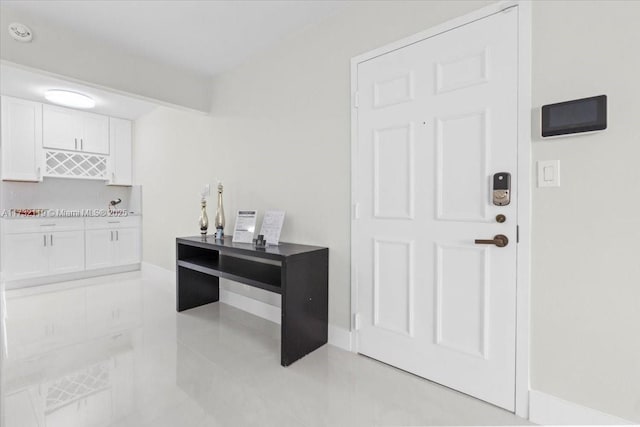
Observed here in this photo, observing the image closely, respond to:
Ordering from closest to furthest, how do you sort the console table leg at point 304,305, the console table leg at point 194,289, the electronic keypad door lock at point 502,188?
the electronic keypad door lock at point 502,188
the console table leg at point 304,305
the console table leg at point 194,289

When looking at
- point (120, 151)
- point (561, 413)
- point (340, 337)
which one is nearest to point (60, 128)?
point (120, 151)

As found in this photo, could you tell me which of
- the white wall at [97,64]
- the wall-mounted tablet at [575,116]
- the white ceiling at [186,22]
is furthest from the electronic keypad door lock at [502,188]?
the white wall at [97,64]

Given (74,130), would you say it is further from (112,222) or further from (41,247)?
(41,247)

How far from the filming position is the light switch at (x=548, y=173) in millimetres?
1488

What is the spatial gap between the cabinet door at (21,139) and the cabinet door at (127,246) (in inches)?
52.0

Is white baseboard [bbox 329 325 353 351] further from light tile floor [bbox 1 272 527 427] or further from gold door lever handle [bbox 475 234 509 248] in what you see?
gold door lever handle [bbox 475 234 509 248]

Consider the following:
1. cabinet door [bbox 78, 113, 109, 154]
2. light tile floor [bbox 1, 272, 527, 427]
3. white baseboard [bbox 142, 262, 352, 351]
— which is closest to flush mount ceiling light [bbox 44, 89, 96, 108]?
cabinet door [bbox 78, 113, 109, 154]

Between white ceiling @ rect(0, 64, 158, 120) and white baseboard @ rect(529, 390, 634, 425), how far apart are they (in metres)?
3.97

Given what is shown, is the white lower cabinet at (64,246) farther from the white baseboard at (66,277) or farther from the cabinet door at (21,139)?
the cabinet door at (21,139)

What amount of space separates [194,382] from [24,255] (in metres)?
3.80

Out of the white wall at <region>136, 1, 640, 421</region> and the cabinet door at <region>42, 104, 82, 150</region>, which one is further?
the cabinet door at <region>42, 104, 82, 150</region>

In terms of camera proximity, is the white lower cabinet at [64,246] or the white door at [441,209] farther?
the white lower cabinet at [64,246]

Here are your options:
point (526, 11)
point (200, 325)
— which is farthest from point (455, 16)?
point (200, 325)

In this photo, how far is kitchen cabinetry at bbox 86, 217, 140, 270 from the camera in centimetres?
465
